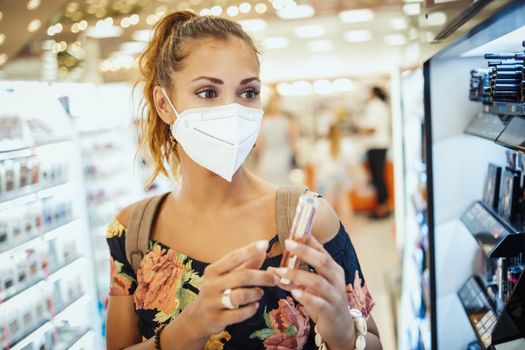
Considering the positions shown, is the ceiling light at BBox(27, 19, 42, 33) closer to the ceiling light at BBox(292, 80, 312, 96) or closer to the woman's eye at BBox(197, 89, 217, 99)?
the woman's eye at BBox(197, 89, 217, 99)

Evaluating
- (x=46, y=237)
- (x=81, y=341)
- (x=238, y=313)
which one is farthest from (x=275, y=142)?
→ (x=238, y=313)

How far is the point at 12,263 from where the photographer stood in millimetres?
2152

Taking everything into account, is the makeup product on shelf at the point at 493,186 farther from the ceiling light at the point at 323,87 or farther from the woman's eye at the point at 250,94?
the ceiling light at the point at 323,87

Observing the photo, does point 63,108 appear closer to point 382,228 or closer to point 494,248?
point 494,248

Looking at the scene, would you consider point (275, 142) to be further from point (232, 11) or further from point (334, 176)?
point (232, 11)

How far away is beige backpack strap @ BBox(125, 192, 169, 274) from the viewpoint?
170 cm

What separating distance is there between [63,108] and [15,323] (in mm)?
1669

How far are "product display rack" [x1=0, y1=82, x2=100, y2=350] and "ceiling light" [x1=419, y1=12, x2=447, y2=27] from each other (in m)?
1.53

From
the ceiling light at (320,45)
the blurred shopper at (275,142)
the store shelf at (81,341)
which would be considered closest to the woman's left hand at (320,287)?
the store shelf at (81,341)

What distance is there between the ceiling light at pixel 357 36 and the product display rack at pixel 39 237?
29.1 ft

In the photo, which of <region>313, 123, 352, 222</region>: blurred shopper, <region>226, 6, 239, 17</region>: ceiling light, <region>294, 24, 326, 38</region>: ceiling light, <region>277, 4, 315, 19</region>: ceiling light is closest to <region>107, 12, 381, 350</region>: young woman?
<region>226, 6, 239, 17</region>: ceiling light

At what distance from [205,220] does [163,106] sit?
36 cm

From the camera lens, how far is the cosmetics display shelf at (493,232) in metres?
1.67

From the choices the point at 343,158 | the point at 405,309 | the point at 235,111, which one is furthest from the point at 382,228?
the point at 235,111
